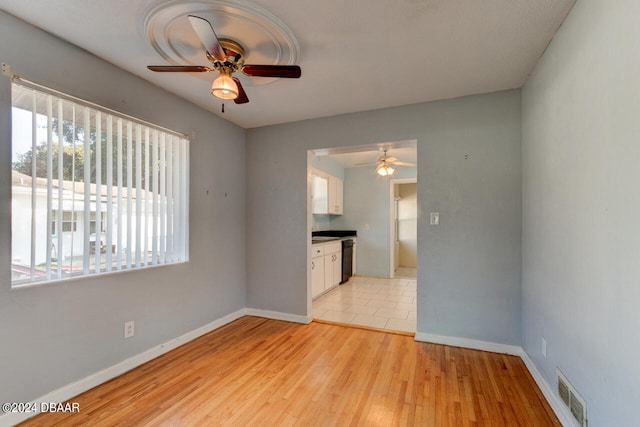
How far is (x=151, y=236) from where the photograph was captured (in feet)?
8.47

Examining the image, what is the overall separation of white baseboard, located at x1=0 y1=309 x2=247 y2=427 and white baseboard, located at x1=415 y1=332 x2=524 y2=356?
92.7 inches

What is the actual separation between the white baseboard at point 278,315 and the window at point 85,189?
136cm

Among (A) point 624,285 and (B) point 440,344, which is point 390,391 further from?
(A) point 624,285

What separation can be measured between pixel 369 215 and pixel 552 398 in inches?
177

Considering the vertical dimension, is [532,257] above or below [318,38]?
below

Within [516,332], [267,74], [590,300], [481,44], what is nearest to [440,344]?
[516,332]

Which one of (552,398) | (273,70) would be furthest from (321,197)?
(552,398)

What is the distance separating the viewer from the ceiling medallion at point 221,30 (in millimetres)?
1625

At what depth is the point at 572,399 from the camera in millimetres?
1625

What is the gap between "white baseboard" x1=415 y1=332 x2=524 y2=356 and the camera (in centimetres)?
262

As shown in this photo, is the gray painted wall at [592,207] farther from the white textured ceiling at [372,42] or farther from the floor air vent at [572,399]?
the white textured ceiling at [372,42]

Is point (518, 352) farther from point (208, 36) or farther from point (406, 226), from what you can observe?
point (406, 226)

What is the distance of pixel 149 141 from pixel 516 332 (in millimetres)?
3799

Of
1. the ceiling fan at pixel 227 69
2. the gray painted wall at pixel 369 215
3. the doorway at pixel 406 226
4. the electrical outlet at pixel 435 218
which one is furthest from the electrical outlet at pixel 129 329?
the doorway at pixel 406 226
